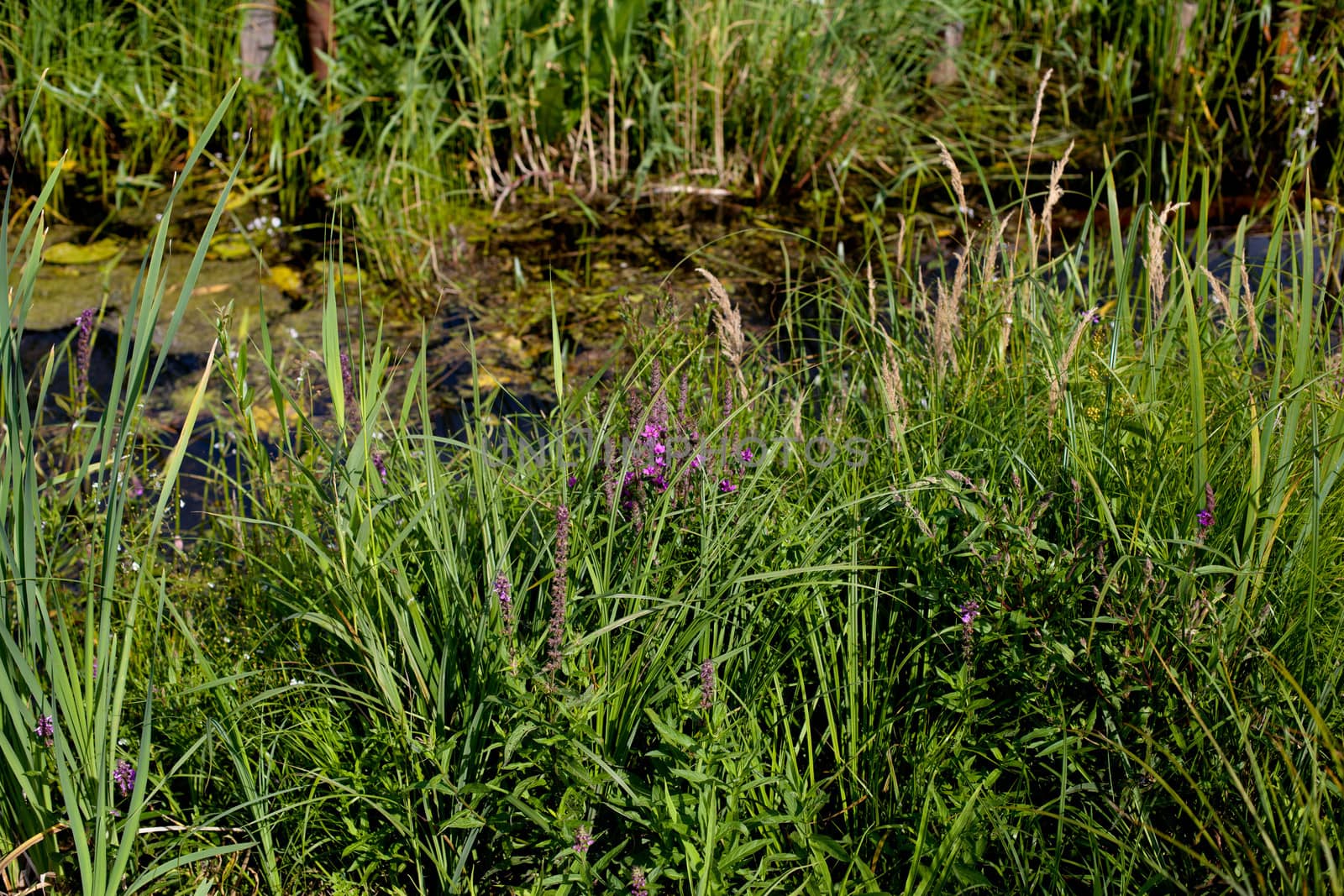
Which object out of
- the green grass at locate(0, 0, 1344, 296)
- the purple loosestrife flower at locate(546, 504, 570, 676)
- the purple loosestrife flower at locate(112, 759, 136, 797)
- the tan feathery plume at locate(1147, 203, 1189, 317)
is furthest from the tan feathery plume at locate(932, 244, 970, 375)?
the green grass at locate(0, 0, 1344, 296)

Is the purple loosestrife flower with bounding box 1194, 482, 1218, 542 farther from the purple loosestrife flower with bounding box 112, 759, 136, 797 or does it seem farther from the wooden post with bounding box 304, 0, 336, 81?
the wooden post with bounding box 304, 0, 336, 81

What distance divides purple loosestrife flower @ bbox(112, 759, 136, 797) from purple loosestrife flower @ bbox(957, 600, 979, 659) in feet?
3.93

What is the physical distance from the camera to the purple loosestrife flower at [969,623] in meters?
1.61

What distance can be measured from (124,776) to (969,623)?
123 cm

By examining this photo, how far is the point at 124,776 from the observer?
5.62 ft

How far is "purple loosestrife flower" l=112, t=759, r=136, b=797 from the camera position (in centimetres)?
169

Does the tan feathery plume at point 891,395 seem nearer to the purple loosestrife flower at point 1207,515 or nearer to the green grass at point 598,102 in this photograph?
the purple loosestrife flower at point 1207,515

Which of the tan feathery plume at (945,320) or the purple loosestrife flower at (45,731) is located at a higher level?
the tan feathery plume at (945,320)

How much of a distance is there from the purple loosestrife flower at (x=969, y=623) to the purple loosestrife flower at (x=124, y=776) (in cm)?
120

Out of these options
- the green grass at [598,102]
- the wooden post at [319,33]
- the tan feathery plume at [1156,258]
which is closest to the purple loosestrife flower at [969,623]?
the tan feathery plume at [1156,258]

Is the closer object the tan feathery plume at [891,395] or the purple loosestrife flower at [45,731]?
the purple loosestrife flower at [45,731]

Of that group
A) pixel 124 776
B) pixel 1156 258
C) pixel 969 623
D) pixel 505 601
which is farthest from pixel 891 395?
pixel 124 776

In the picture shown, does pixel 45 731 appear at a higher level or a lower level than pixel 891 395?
lower

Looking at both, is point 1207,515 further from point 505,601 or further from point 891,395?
point 505,601
